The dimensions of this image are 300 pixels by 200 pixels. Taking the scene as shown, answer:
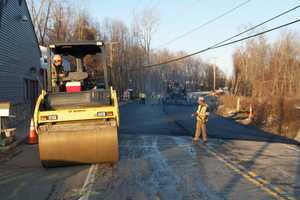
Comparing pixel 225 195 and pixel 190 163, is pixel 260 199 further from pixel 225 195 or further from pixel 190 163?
pixel 190 163

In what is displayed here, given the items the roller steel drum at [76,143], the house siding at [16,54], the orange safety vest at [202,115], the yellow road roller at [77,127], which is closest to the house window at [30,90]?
the house siding at [16,54]

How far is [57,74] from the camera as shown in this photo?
11.3 meters

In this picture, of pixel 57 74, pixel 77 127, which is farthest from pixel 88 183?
pixel 57 74

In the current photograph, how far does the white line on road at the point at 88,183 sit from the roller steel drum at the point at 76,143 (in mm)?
296

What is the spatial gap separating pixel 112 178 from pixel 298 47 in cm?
6485

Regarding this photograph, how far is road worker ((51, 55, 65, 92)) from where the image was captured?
11.2 m

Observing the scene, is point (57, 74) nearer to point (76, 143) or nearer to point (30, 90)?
point (76, 143)

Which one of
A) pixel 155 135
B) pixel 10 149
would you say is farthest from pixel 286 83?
pixel 10 149

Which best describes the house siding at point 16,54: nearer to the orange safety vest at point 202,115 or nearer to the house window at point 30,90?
the house window at point 30,90

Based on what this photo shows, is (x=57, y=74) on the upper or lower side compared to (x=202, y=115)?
upper

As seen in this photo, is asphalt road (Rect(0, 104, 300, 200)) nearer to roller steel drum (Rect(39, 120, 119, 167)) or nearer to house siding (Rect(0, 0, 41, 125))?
roller steel drum (Rect(39, 120, 119, 167))

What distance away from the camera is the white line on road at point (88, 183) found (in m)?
7.25

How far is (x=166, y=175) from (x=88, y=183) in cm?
169

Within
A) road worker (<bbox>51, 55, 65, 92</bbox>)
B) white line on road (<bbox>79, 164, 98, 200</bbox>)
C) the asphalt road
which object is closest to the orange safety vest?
the asphalt road
